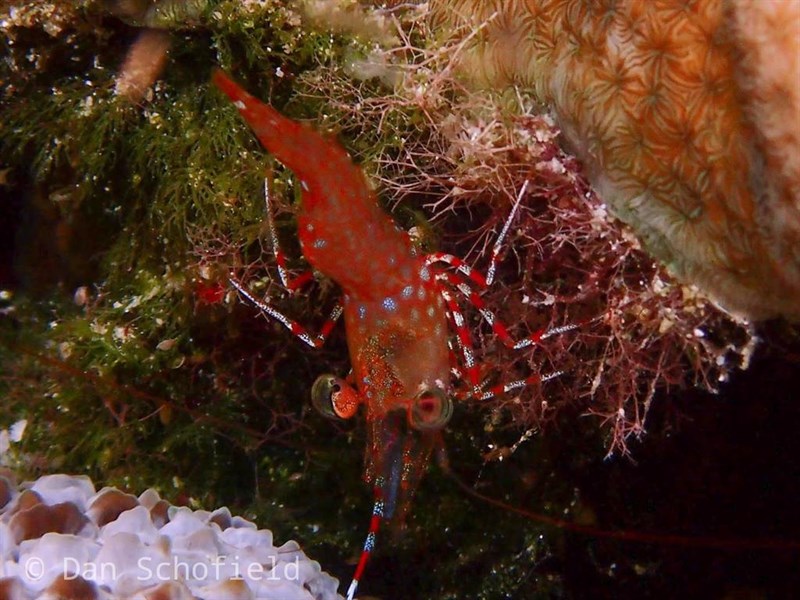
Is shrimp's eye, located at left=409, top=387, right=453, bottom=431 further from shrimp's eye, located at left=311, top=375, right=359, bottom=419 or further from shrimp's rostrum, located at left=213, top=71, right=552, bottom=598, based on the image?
shrimp's eye, located at left=311, top=375, right=359, bottom=419

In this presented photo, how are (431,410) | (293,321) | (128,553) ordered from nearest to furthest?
(128,553) → (431,410) → (293,321)

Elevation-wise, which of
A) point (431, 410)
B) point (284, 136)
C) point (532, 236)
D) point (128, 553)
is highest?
point (532, 236)

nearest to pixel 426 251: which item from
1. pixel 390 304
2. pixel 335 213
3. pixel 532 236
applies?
pixel 390 304

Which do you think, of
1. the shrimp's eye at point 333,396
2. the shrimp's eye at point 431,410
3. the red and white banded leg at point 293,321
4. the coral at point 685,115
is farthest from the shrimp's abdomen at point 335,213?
the coral at point 685,115

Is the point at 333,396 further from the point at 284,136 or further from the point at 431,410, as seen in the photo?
the point at 284,136

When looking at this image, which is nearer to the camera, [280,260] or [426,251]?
[280,260]

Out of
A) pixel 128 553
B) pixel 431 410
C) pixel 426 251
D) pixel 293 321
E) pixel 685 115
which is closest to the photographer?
pixel 685 115

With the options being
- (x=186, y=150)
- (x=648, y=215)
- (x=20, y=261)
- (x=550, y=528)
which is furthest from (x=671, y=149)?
(x=20, y=261)
